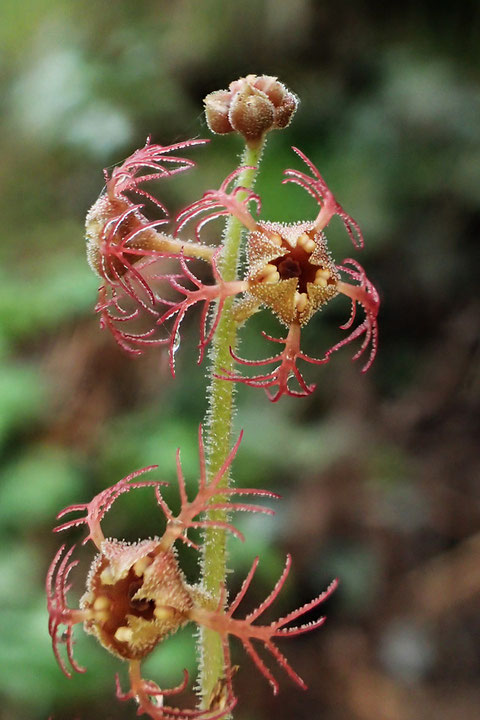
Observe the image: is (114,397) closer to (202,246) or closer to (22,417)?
(22,417)

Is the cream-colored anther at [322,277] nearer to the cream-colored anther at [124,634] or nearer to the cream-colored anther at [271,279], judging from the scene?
the cream-colored anther at [271,279]

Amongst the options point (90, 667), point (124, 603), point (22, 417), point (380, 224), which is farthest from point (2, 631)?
point (380, 224)

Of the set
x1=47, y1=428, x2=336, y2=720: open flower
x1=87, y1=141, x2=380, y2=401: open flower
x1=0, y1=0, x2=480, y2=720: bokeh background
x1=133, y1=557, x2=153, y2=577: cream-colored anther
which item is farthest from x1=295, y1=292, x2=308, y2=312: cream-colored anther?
x1=0, y1=0, x2=480, y2=720: bokeh background

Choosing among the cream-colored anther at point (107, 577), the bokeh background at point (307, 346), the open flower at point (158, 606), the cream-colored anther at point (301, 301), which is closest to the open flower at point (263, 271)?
the cream-colored anther at point (301, 301)

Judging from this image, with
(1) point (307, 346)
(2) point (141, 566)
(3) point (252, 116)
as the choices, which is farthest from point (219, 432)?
(1) point (307, 346)

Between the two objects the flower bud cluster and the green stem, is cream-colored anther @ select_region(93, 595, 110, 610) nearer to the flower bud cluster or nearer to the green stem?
the green stem

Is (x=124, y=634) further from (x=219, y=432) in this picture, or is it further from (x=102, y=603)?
(x=219, y=432)

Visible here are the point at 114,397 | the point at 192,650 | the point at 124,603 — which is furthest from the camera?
the point at 114,397
